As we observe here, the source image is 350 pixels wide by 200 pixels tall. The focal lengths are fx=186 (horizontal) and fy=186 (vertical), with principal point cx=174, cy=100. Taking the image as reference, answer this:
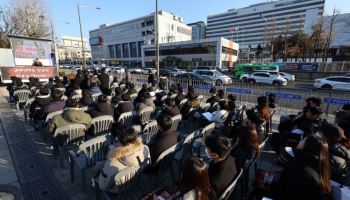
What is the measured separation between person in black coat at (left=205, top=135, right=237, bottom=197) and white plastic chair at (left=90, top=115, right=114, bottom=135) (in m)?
2.78

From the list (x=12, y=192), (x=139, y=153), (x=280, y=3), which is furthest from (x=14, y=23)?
(x=280, y=3)

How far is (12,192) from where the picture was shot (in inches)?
119

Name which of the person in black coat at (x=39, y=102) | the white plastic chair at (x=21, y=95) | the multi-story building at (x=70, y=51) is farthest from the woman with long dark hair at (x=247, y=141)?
the multi-story building at (x=70, y=51)

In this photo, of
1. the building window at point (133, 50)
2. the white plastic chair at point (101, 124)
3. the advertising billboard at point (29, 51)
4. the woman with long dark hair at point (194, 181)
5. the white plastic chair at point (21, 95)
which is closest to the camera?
the woman with long dark hair at point (194, 181)

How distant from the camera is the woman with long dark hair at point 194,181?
5.65 ft

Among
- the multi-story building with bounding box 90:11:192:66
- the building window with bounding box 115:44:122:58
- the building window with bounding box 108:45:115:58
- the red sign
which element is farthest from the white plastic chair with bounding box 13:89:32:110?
the building window with bounding box 108:45:115:58

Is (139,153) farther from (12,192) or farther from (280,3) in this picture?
(280,3)

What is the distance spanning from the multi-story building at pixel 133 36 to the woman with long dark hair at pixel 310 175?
67.8 meters

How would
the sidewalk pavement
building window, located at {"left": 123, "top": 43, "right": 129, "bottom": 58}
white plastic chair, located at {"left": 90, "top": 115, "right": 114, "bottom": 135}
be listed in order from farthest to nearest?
building window, located at {"left": 123, "top": 43, "right": 129, "bottom": 58} → white plastic chair, located at {"left": 90, "top": 115, "right": 114, "bottom": 135} → the sidewalk pavement

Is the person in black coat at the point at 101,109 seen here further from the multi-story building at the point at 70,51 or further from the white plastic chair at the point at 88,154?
the multi-story building at the point at 70,51

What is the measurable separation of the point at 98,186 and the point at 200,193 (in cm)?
161

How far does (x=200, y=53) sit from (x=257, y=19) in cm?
7029

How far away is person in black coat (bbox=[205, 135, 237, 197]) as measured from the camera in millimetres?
2033

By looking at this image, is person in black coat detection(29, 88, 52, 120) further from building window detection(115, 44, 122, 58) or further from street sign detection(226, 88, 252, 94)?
building window detection(115, 44, 122, 58)
